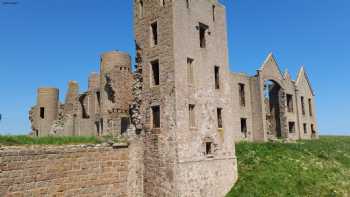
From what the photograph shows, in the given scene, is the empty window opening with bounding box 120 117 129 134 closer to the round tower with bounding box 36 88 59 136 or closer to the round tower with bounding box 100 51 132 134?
the round tower with bounding box 100 51 132 134

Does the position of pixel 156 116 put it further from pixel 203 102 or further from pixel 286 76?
pixel 286 76

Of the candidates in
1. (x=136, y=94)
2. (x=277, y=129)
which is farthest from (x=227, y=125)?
(x=277, y=129)

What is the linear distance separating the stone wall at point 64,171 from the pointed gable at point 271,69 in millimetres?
17327

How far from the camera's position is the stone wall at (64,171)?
11180 millimetres

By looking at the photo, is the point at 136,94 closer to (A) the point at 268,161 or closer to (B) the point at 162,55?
(B) the point at 162,55

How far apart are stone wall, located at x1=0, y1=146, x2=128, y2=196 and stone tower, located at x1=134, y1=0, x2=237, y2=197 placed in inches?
64.2

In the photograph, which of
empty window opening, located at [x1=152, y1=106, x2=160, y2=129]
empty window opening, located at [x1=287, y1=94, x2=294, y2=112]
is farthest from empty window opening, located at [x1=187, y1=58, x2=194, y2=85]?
empty window opening, located at [x1=287, y1=94, x2=294, y2=112]

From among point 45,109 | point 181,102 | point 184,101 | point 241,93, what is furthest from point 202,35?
point 45,109

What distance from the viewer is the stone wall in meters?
11.2

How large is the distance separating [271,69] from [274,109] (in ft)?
15.0

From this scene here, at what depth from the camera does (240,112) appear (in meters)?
25.8

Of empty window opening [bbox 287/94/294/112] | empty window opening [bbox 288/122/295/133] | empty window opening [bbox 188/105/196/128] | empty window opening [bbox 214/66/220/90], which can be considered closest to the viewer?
empty window opening [bbox 188/105/196/128]

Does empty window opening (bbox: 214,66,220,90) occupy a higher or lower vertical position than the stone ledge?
higher

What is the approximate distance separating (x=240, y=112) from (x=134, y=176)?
13.3 meters
